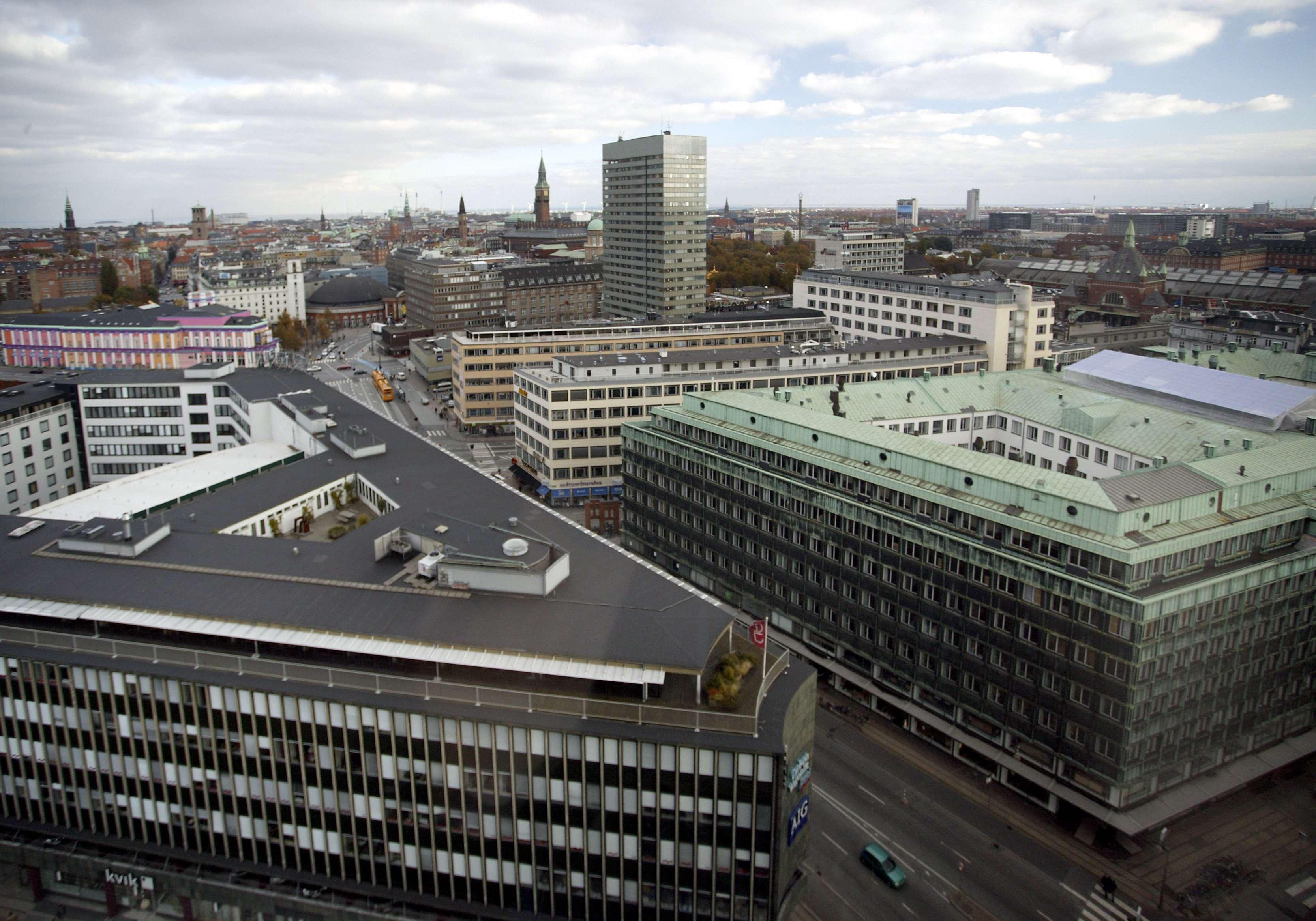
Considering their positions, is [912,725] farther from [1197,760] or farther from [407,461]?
[407,461]

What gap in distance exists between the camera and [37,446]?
→ 92.9 metres

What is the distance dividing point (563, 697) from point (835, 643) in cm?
2847

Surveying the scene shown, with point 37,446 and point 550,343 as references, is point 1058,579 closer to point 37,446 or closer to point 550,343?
point 37,446

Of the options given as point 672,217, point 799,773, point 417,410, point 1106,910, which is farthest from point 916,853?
point 672,217

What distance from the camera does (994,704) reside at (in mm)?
51875

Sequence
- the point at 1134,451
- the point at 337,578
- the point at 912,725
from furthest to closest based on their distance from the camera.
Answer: the point at 1134,451, the point at 912,725, the point at 337,578

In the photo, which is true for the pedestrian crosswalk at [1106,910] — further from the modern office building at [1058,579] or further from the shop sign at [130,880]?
the shop sign at [130,880]

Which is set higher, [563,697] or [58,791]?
[563,697]

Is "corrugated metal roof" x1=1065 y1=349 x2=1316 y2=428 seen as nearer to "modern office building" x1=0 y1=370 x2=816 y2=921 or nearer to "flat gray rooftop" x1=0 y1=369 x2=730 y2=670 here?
"modern office building" x1=0 y1=370 x2=816 y2=921

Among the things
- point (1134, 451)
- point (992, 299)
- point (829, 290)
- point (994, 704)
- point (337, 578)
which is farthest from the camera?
point (829, 290)

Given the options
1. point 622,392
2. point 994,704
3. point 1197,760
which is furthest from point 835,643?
point 622,392

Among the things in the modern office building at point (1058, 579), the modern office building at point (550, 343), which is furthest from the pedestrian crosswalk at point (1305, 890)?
the modern office building at point (550, 343)

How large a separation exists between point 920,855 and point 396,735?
2817cm

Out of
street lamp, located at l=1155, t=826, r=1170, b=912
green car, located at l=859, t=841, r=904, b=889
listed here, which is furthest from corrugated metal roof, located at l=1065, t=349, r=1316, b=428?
green car, located at l=859, t=841, r=904, b=889
